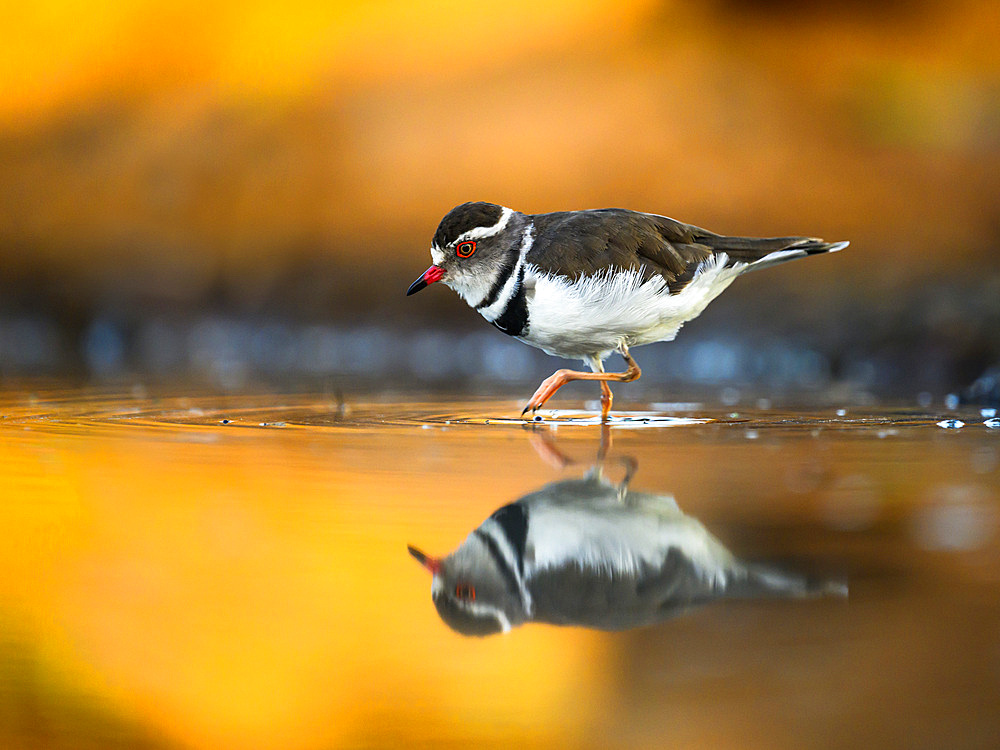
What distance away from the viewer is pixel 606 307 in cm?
558

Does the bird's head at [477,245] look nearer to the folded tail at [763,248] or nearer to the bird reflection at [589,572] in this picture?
the folded tail at [763,248]

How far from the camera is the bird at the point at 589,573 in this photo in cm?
225

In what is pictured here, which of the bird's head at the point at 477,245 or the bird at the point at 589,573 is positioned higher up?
the bird's head at the point at 477,245

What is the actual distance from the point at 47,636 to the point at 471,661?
787 millimetres

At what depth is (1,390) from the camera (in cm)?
738

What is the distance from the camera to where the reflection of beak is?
257cm

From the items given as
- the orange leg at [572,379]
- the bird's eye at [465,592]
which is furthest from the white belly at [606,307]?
the bird's eye at [465,592]

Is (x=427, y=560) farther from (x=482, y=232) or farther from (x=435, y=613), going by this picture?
(x=482, y=232)

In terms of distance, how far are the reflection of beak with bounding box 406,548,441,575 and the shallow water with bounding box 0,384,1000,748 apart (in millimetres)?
39

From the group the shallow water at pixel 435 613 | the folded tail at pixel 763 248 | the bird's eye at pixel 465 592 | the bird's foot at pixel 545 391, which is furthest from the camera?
the folded tail at pixel 763 248

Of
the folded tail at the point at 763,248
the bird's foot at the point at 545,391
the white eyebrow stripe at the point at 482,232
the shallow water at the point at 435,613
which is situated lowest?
the shallow water at the point at 435,613

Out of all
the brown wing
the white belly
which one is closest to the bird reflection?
the white belly

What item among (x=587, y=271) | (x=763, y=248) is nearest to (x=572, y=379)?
(x=587, y=271)

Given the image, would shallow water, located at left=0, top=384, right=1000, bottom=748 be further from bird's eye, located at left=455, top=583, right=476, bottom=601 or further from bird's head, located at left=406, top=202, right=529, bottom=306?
bird's head, located at left=406, top=202, right=529, bottom=306
